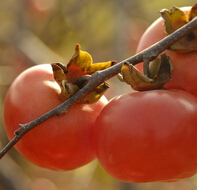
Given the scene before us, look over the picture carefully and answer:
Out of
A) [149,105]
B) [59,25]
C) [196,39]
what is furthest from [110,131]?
[59,25]

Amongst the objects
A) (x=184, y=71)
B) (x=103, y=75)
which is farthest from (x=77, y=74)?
(x=184, y=71)

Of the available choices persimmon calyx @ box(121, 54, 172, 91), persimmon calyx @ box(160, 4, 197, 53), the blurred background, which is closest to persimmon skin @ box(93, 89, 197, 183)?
persimmon calyx @ box(121, 54, 172, 91)

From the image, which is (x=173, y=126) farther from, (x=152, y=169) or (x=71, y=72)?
(x=71, y=72)

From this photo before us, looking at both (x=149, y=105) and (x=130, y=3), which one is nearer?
(x=149, y=105)

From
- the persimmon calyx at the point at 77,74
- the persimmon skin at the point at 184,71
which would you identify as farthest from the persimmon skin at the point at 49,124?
the persimmon skin at the point at 184,71

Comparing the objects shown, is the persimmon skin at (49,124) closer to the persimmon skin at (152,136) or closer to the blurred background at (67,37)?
Result: the persimmon skin at (152,136)

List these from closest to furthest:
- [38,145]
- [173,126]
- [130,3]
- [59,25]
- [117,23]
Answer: [173,126] < [38,145] < [117,23] < [130,3] < [59,25]
